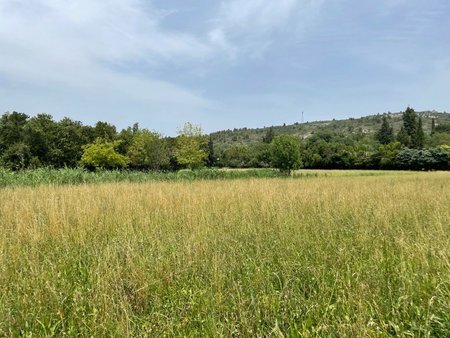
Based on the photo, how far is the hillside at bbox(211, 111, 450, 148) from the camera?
146 m

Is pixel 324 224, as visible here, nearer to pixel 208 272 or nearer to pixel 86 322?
pixel 208 272

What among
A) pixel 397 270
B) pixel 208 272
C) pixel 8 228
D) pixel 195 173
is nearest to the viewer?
pixel 397 270

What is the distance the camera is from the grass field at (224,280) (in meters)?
2.42

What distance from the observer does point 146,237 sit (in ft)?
15.7

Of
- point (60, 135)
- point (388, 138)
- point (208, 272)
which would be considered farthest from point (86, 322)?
point (388, 138)

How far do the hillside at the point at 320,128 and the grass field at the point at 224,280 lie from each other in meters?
136

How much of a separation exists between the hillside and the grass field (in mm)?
136262

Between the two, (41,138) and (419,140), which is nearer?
(41,138)

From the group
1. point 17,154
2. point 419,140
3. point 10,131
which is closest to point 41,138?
point 17,154

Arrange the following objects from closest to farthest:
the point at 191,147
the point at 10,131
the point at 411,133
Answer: the point at 191,147 → the point at 10,131 → the point at 411,133

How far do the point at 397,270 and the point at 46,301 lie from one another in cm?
328

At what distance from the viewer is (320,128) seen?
159250 millimetres

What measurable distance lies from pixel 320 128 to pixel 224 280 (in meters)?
165

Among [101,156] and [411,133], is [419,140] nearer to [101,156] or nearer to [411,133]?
[411,133]
